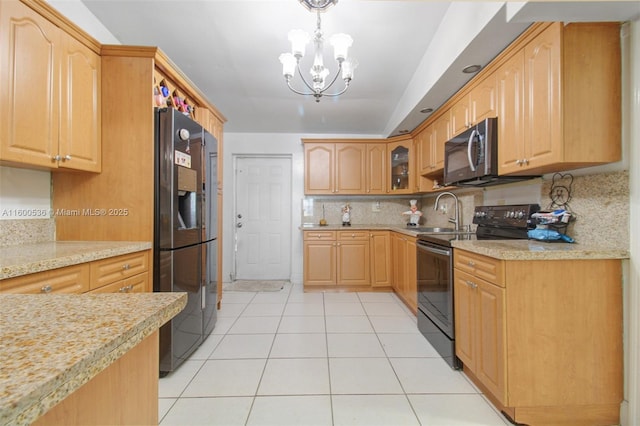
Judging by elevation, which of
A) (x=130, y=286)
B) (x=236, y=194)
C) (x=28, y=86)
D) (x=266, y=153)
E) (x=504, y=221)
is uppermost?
(x=266, y=153)

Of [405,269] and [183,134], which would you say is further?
[405,269]

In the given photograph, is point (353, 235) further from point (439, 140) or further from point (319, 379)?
point (319, 379)

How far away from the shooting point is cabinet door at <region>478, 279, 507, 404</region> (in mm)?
1371

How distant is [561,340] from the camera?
1337 mm

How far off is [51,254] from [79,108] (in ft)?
3.04

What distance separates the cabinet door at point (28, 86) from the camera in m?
1.31

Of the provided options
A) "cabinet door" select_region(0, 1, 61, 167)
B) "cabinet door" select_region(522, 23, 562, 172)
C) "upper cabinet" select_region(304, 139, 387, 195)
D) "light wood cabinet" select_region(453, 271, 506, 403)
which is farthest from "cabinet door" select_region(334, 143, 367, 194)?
"cabinet door" select_region(0, 1, 61, 167)

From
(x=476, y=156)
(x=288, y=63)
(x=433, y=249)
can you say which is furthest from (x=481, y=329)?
(x=288, y=63)

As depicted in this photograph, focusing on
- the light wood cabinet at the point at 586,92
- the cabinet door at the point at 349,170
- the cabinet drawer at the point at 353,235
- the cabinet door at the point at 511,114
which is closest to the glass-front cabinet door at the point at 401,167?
the cabinet door at the point at 349,170

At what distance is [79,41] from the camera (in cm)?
163

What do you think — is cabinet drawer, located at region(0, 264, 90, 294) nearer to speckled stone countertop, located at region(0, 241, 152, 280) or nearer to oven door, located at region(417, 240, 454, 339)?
speckled stone countertop, located at region(0, 241, 152, 280)

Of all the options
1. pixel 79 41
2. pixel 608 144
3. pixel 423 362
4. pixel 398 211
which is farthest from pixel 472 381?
pixel 79 41

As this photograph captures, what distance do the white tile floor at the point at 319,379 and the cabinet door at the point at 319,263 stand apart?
3.16 feet

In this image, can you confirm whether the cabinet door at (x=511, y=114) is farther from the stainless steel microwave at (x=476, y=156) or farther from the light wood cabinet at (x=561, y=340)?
the light wood cabinet at (x=561, y=340)
